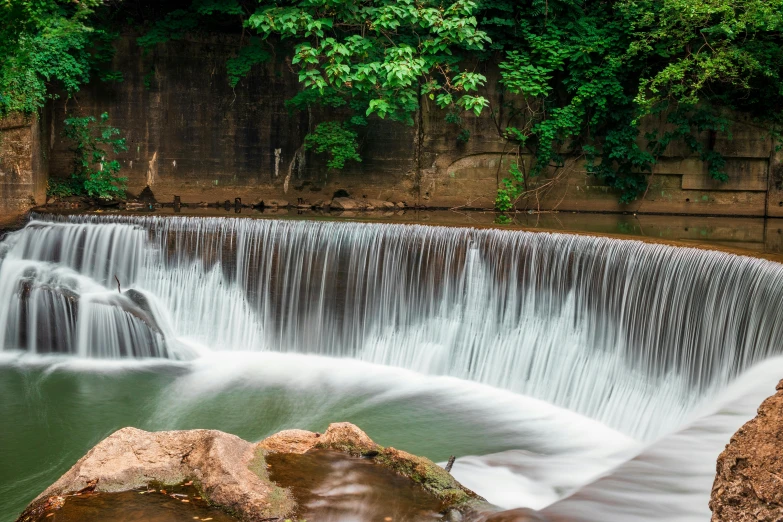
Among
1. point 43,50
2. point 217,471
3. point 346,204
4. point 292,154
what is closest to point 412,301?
point 346,204

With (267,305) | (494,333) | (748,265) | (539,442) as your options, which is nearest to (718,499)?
(539,442)

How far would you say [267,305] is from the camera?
1019 centimetres

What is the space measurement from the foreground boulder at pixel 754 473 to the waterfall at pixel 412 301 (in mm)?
3958

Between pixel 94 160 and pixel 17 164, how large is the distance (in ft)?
6.53

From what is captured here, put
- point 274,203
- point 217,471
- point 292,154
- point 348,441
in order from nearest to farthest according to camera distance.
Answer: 1. point 217,471
2. point 348,441
3. point 274,203
4. point 292,154

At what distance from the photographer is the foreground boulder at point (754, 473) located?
2.78 m

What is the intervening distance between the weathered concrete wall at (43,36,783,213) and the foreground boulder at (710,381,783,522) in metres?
11.5

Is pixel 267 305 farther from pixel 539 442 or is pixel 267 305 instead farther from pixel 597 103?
pixel 597 103

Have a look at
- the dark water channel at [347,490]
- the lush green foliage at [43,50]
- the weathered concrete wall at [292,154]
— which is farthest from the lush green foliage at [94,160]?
the dark water channel at [347,490]

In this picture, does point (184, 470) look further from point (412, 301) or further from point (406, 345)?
point (412, 301)

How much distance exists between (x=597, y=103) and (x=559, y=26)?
1776 mm

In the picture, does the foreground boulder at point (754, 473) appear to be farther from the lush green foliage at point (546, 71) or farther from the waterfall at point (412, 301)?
the lush green foliage at point (546, 71)

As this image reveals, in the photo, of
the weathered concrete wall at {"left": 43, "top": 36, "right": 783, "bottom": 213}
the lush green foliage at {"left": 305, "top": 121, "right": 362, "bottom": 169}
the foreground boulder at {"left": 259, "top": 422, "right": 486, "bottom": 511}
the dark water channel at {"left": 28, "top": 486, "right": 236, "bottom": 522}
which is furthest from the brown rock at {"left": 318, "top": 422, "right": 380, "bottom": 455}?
the weathered concrete wall at {"left": 43, "top": 36, "right": 783, "bottom": 213}

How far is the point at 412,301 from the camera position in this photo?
9.66m
